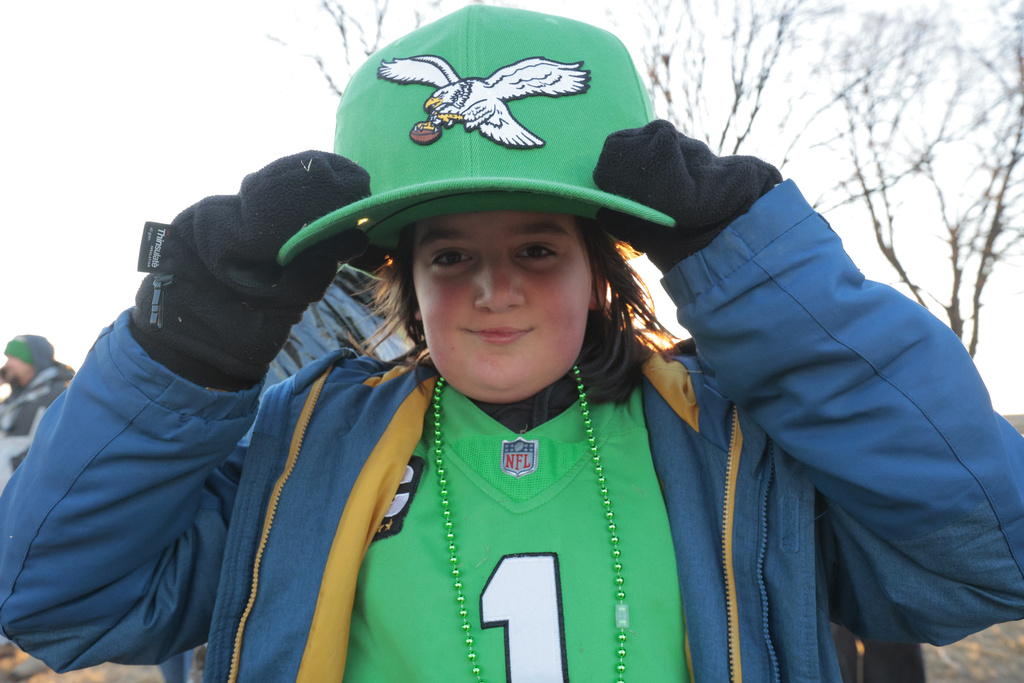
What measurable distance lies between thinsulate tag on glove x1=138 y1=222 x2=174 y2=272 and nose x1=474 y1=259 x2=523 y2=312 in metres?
0.59

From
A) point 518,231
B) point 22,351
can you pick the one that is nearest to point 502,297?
point 518,231

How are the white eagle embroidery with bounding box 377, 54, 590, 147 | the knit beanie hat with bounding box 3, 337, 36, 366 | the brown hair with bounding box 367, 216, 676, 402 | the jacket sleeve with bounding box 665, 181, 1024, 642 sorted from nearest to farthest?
1. the jacket sleeve with bounding box 665, 181, 1024, 642
2. the white eagle embroidery with bounding box 377, 54, 590, 147
3. the brown hair with bounding box 367, 216, 676, 402
4. the knit beanie hat with bounding box 3, 337, 36, 366

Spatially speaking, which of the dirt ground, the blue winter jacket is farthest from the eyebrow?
the dirt ground

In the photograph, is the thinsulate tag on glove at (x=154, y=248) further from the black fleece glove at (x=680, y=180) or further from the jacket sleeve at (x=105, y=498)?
the black fleece glove at (x=680, y=180)

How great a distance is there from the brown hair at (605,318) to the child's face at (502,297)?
12cm

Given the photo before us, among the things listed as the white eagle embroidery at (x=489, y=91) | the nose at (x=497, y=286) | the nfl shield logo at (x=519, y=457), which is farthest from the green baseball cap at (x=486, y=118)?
the nfl shield logo at (x=519, y=457)

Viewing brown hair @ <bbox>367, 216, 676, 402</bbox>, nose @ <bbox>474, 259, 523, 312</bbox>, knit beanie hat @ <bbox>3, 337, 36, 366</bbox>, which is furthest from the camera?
knit beanie hat @ <bbox>3, 337, 36, 366</bbox>

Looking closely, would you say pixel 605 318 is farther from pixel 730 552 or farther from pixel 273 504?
pixel 273 504

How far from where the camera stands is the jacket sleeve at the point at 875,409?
3.75ft

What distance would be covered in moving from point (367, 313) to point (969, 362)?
2.33m

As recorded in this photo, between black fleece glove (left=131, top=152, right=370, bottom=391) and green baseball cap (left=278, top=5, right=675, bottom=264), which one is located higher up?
green baseball cap (left=278, top=5, right=675, bottom=264)

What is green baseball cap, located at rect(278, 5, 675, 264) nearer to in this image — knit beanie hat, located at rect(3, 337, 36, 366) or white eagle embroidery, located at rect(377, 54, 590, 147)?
white eagle embroidery, located at rect(377, 54, 590, 147)

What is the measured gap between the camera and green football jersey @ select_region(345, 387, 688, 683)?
1.28 m

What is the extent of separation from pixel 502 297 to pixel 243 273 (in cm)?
49
